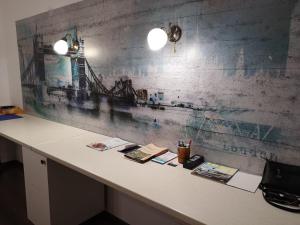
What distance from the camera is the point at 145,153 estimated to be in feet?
5.64

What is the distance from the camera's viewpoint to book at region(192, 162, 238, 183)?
136cm

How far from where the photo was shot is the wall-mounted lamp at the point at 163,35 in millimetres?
1602

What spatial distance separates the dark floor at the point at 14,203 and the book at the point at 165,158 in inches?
37.3

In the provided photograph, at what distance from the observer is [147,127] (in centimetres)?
191

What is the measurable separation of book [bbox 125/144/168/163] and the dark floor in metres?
0.89

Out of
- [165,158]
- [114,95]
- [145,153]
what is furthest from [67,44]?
[165,158]

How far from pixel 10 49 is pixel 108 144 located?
245cm

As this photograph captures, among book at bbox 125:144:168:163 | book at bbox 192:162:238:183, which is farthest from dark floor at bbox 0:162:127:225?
book at bbox 192:162:238:183

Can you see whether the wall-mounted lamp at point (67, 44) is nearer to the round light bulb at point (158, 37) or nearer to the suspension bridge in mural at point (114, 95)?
the suspension bridge in mural at point (114, 95)

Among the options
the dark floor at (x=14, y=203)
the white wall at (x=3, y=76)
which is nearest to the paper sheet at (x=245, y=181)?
the dark floor at (x=14, y=203)

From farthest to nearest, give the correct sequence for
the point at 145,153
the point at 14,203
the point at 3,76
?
the point at 3,76 → the point at 14,203 → the point at 145,153

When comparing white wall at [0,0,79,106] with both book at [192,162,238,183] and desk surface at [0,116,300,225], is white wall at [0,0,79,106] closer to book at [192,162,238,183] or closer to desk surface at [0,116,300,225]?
desk surface at [0,116,300,225]

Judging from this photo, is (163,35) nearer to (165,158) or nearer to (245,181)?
(165,158)

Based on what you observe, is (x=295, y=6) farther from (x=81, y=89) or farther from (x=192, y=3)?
(x=81, y=89)
